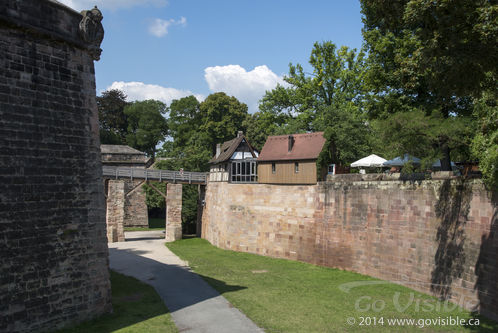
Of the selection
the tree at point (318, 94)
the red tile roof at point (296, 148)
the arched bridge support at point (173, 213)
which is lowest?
the arched bridge support at point (173, 213)

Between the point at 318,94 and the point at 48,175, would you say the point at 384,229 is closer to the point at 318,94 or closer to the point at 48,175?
the point at 48,175

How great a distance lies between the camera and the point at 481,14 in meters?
→ 8.73

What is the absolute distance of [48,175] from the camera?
10688 mm

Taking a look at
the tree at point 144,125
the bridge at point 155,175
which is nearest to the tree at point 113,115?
the tree at point 144,125

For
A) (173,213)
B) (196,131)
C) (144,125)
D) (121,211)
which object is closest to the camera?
(121,211)

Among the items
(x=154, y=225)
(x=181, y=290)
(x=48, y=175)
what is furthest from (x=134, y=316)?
(x=154, y=225)

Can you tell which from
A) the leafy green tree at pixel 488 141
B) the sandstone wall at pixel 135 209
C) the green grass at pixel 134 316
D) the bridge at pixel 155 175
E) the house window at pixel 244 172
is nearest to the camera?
the green grass at pixel 134 316

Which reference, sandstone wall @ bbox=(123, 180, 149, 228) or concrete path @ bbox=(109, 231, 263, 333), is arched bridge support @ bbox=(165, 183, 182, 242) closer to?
concrete path @ bbox=(109, 231, 263, 333)

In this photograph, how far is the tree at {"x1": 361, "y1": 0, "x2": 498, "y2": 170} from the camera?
9289 mm

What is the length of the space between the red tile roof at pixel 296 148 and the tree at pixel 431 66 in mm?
3996

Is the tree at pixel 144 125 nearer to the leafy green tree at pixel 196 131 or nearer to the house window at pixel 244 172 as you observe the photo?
the leafy green tree at pixel 196 131

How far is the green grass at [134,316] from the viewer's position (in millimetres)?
10727

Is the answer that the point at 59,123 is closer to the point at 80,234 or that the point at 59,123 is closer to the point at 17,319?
the point at 80,234

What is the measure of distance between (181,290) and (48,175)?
7395 mm
